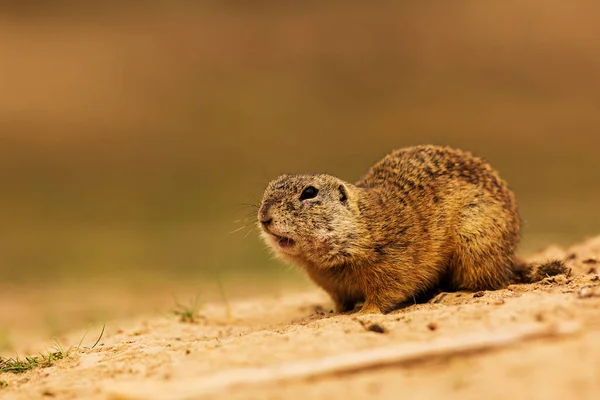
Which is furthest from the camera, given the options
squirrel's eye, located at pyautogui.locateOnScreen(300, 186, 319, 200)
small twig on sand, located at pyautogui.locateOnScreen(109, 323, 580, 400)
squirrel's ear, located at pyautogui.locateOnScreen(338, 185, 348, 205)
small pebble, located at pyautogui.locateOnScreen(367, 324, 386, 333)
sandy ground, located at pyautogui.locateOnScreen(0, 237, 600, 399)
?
squirrel's ear, located at pyautogui.locateOnScreen(338, 185, 348, 205)

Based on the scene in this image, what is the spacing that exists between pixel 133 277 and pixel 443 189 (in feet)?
30.9

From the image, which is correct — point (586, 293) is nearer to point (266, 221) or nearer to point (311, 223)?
point (311, 223)

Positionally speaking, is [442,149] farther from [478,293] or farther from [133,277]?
[133,277]

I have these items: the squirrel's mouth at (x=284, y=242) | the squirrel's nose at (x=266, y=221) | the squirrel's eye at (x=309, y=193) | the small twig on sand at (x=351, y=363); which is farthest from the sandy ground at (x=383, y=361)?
the squirrel's eye at (x=309, y=193)

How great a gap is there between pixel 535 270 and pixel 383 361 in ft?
11.5

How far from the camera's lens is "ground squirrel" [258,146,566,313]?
5.97 metres

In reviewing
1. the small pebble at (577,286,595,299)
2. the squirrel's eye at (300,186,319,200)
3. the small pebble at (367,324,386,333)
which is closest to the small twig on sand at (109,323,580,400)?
the small pebble at (367,324,386,333)

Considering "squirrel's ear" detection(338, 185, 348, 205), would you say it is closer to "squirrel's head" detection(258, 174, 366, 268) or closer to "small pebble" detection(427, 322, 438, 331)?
"squirrel's head" detection(258, 174, 366, 268)

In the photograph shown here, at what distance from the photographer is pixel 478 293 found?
18.9ft

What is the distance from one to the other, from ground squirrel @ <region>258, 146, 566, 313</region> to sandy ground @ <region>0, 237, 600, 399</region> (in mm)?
785

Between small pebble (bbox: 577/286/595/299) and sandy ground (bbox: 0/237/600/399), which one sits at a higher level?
small pebble (bbox: 577/286/595/299)

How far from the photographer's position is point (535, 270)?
6434 millimetres

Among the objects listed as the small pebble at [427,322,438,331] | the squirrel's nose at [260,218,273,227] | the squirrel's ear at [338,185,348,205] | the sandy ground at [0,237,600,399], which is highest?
the squirrel's ear at [338,185,348,205]

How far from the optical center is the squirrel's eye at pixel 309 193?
20.0 feet
